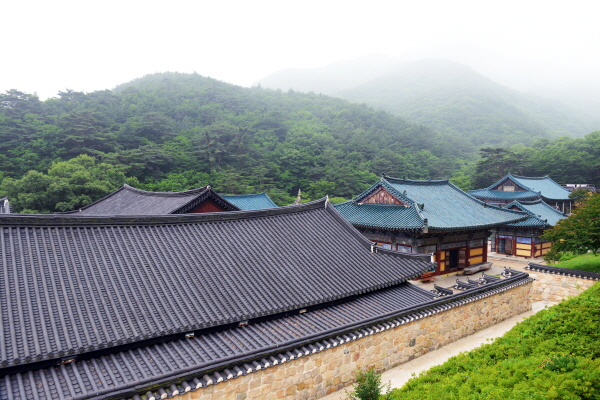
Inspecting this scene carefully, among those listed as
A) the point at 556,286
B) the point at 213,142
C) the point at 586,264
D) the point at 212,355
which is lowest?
the point at 556,286

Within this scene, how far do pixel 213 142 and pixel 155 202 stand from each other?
46768 mm

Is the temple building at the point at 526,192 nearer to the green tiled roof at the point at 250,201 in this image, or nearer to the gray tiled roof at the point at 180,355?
the green tiled roof at the point at 250,201

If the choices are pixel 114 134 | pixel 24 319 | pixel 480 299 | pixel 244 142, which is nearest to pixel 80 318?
pixel 24 319

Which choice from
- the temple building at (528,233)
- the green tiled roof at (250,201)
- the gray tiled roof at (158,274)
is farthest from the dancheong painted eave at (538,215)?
the green tiled roof at (250,201)

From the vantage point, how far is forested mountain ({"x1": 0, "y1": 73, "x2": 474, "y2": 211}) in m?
55.5

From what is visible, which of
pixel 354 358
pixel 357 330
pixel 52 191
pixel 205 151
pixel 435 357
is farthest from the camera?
pixel 205 151

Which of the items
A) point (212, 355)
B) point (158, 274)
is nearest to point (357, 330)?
point (212, 355)

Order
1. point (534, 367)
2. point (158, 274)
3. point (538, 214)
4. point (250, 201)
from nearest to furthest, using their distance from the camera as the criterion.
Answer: point (534, 367) < point (158, 274) < point (538, 214) < point (250, 201)

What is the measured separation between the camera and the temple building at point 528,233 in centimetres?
2867

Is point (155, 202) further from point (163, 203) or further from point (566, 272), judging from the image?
point (566, 272)

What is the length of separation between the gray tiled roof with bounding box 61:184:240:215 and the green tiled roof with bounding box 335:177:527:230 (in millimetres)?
8990

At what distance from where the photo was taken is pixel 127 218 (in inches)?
445

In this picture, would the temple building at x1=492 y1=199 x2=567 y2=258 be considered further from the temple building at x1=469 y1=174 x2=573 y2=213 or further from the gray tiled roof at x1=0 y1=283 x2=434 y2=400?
the gray tiled roof at x1=0 y1=283 x2=434 y2=400

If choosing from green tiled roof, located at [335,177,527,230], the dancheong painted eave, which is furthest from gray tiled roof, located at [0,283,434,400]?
the dancheong painted eave
